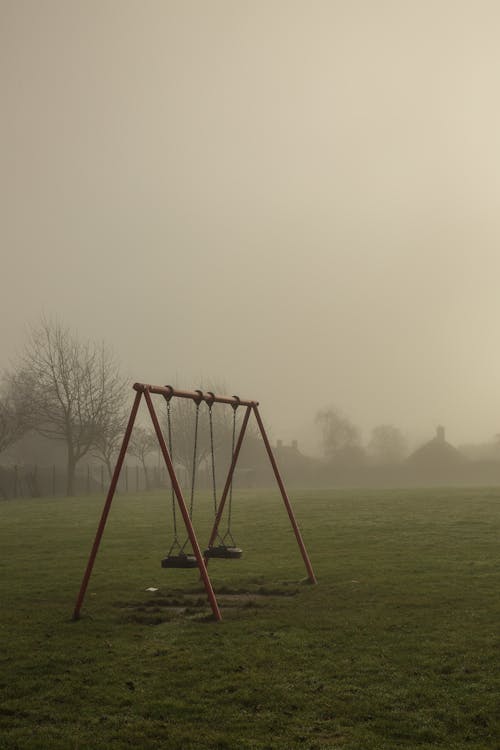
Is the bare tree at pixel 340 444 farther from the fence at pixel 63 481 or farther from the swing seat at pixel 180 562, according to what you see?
the swing seat at pixel 180 562

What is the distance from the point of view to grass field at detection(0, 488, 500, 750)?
7449mm

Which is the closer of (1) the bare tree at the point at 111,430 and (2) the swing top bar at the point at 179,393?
(2) the swing top bar at the point at 179,393

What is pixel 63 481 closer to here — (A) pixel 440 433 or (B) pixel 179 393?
(A) pixel 440 433

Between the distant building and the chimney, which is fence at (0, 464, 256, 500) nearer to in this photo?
the distant building

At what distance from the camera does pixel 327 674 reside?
9055 mm

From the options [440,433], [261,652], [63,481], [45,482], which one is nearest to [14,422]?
[45,482]

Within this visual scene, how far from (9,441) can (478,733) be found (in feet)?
181

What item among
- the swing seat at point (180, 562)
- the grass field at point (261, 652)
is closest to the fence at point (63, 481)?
the grass field at point (261, 652)

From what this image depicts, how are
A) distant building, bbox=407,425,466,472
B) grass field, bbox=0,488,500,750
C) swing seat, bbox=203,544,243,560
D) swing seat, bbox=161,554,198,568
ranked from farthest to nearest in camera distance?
distant building, bbox=407,425,466,472, swing seat, bbox=203,544,243,560, swing seat, bbox=161,554,198,568, grass field, bbox=0,488,500,750

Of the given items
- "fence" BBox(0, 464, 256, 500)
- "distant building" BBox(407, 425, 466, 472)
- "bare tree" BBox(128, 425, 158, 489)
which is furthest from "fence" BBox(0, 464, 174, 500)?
"distant building" BBox(407, 425, 466, 472)

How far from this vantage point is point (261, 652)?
10.1 m

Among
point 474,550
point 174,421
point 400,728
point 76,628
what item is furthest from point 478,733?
point 174,421

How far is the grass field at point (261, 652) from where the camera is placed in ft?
24.4

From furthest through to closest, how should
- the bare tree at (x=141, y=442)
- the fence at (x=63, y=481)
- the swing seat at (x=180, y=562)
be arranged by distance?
the bare tree at (x=141, y=442)
the fence at (x=63, y=481)
the swing seat at (x=180, y=562)
